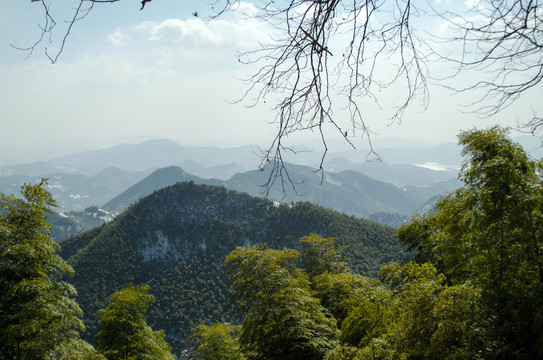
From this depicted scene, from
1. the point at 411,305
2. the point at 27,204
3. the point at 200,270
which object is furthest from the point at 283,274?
the point at 200,270

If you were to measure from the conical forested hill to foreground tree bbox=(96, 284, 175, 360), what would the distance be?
71596 millimetres

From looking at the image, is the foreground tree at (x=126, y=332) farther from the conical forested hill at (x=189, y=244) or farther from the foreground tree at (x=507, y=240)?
the conical forested hill at (x=189, y=244)

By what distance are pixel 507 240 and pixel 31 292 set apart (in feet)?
34.1

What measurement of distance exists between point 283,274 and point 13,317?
712 cm

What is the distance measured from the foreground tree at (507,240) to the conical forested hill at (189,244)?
7816 cm

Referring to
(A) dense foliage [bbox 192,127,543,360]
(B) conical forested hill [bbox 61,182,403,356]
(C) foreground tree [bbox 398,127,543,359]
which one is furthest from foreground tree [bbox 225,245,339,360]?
(B) conical forested hill [bbox 61,182,403,356]

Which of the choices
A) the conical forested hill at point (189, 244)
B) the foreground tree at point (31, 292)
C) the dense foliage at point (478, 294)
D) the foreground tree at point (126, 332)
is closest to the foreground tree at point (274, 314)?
the dense foliage at point (478, 294)

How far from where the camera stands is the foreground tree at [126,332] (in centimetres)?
1192

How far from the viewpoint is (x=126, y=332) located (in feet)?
40.2

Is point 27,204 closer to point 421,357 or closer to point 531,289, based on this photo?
point 421,357

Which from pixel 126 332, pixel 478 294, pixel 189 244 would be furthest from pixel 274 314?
pixel 189 244

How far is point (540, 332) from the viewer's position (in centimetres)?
430

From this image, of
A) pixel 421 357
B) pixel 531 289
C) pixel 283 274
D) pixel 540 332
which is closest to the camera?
pixel 540 332

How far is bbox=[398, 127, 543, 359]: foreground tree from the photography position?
4.69 meters
